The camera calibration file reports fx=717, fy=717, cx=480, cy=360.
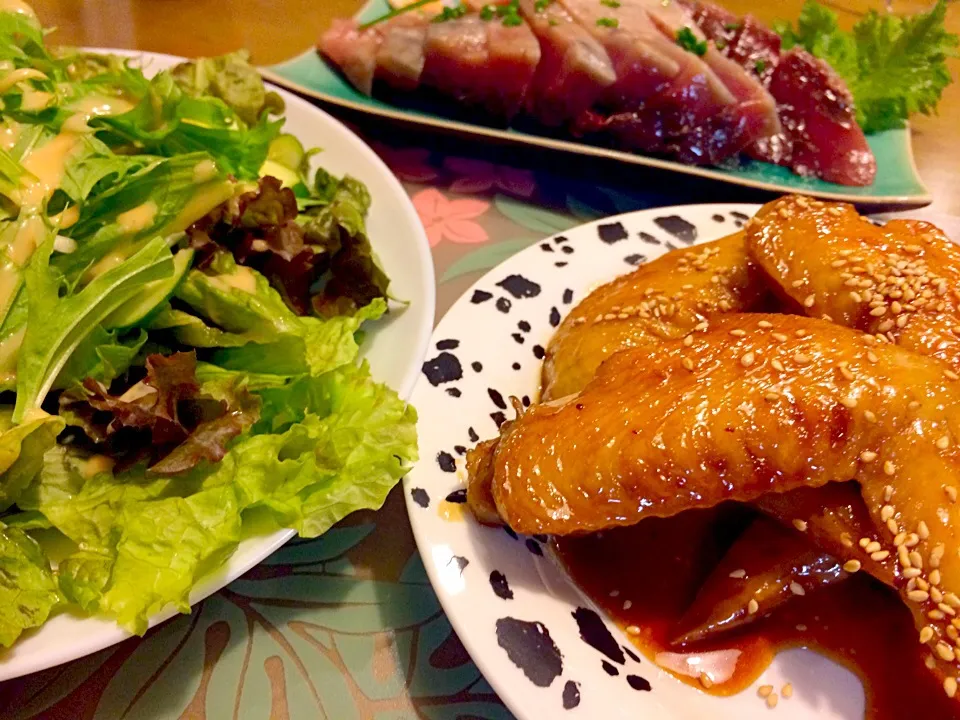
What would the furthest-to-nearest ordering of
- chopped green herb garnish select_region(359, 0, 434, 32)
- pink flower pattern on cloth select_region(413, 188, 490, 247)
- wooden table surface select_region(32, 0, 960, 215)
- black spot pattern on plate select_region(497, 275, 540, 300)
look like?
1. wooden table surface select_region(32, 0, 960, 215)
2. chopped green herb garnish select_region(359, 0, 434, 32)
3. pink flower pattern on cloth select_region(413, 188, 490, 247)
4. black spot pattern on plate select_region(497, 275, 540, 300)

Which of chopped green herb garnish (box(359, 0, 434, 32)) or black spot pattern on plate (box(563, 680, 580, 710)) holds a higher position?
chopped green herb garnish (box(359, 0, 434, 32))

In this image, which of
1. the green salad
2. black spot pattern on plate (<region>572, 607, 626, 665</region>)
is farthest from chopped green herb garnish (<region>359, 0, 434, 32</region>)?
black spot pattern on plate (<region>572, 607, 626, 665</region>)

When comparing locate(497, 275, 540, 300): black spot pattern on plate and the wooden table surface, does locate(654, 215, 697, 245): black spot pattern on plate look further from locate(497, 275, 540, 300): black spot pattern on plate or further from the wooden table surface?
the wooden table surface

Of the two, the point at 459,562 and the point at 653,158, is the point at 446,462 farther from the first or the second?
the point at 653,158

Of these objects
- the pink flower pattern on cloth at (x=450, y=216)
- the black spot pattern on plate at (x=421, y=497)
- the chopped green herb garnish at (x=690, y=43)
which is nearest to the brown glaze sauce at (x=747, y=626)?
the black spot pattern on plate at (x=421, y=497)

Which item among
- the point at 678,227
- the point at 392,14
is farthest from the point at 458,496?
the point at 392,14

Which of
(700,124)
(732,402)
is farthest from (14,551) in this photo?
(700,124)

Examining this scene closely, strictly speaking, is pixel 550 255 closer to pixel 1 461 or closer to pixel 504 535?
pixel 504 535
